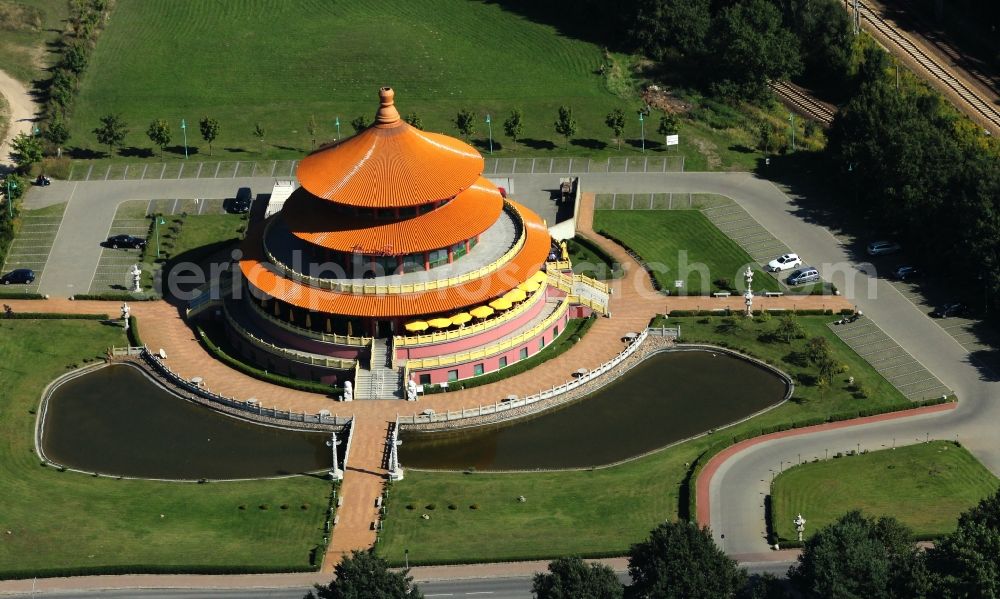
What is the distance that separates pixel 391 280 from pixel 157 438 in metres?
27.7

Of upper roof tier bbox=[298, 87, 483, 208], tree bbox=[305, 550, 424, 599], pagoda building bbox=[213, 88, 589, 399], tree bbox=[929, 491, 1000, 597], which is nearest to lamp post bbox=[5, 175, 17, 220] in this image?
pagoda building bbox=[213, 88, 589, 399]

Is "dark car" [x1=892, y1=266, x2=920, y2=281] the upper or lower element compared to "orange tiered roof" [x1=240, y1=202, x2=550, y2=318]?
upper

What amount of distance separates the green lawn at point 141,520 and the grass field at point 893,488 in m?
41.1

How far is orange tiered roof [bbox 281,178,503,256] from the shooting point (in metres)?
166

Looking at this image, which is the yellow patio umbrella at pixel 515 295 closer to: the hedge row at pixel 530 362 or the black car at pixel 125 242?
the hedge row at pixel 530 362

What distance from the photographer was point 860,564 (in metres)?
124

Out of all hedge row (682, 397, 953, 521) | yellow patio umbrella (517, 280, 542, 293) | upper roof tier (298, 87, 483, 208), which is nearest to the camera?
hedge row (682, 397, 953, 521)

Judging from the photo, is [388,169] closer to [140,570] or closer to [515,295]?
[515,295]

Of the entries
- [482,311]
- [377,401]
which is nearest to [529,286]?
[482,311]

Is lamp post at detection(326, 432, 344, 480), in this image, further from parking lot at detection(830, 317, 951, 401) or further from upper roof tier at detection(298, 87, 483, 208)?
parking lot at detection(830, 317, 951, 401)

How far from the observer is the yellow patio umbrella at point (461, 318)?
16475 cm

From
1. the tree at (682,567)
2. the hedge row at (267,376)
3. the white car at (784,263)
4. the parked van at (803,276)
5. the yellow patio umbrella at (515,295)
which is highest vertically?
the white car at (784,263)

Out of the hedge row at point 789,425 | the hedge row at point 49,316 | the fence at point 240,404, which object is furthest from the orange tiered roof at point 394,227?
the hedge row at point 789,425

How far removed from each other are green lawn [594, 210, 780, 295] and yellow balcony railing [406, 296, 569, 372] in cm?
1821
